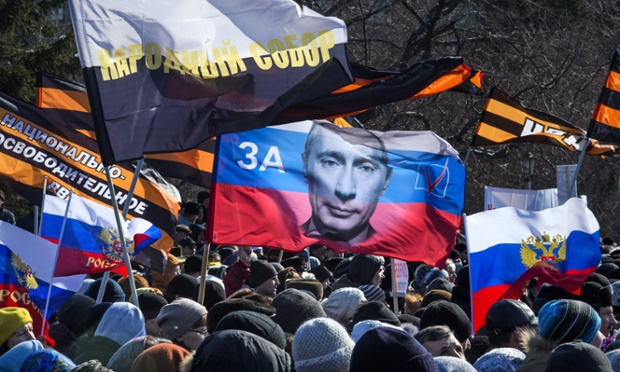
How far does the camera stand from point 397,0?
73.8 feet

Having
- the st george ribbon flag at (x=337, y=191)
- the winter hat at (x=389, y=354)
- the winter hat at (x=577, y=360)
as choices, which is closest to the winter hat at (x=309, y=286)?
the st george ribbon flag at (x=337, y=191)

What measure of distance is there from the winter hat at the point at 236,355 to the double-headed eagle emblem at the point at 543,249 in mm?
5075

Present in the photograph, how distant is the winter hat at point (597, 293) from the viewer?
26.7 ft

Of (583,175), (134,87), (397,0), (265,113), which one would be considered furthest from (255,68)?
(583,175)

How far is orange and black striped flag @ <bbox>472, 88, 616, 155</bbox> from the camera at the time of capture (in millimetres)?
13297

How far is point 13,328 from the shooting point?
19.0 ft

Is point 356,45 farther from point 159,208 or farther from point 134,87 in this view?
point 134,87

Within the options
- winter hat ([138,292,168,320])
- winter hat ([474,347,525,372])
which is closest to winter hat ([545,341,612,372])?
winter hat ([474,347,525,372])

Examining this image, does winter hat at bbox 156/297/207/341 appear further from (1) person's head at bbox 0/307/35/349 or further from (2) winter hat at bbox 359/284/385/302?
(2) winter hat at bbox 359/284/385/302

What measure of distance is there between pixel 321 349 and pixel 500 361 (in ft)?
3.83

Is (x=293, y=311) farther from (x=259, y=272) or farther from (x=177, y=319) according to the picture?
(x=259, y=272)

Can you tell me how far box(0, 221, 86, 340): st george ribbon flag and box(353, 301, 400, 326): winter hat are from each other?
1961 mm

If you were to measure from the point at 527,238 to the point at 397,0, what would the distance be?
561 inches

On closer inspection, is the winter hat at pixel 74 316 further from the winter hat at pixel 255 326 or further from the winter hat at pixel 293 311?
the winter hat at pixel 255 326
